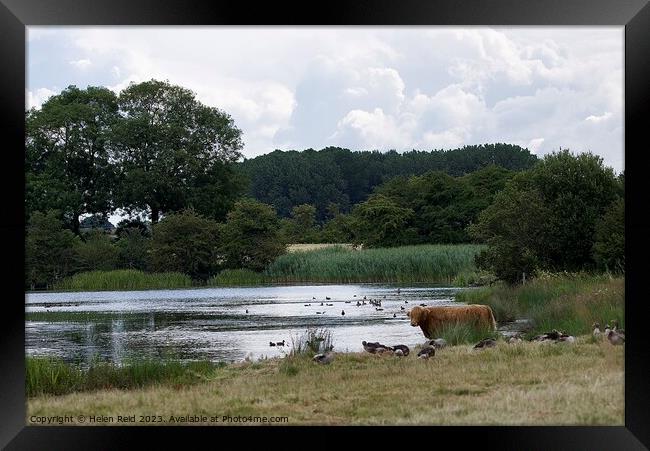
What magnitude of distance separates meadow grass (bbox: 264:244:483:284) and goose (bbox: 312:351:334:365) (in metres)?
2.13

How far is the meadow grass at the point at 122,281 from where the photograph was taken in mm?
8133

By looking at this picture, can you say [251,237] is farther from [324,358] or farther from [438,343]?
[438,343]

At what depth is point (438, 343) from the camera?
24.5 ft

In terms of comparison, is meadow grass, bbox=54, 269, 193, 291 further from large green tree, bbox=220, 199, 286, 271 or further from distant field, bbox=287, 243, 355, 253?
distant field, bbox=287, 243, 355, 253

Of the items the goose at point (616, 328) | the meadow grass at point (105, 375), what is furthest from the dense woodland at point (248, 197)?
the meadow grass at point (105, 375)

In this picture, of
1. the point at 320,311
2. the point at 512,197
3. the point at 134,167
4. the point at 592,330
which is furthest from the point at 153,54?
the point at 592,330

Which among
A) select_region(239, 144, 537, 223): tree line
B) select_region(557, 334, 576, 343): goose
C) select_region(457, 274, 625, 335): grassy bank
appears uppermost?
select_region(239, 144, 537, 223): tree line

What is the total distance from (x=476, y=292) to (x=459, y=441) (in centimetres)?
505

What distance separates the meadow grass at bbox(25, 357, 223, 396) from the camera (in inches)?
249

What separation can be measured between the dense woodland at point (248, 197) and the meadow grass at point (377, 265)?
0.71 ft

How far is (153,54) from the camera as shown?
8.85 metres

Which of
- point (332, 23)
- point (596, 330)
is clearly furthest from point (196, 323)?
point (332, 23)

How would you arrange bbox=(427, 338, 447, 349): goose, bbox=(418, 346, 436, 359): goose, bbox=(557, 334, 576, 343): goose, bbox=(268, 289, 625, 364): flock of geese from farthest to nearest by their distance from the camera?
bbox=(427, 338, 447, 349): goose, bbox=(557, 334, 576, 343): goose, bbox=(268, 289, 625, 364): flock of geese, bbox=(418, 346, 436, 359): goose

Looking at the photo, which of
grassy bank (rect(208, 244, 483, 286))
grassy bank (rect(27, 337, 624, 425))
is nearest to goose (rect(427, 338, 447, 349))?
grassy bank (rect(27, 337, 624, 425))
